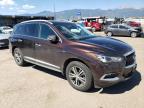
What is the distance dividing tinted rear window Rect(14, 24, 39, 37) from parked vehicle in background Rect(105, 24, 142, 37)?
57.7 ft

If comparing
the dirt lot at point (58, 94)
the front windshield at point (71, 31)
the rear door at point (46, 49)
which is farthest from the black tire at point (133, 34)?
the rear door at point (46, 49)

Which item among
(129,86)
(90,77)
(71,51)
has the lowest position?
(129,86)

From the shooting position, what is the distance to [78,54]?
5625 millimetres

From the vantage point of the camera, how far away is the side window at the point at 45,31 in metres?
6.64

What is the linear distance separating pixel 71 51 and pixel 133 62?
1.71m

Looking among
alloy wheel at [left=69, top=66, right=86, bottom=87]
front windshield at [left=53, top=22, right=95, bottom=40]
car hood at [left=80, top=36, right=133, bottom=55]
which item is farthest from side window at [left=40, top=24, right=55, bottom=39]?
alloy wheel at [left=69, top=66, right=86, bottom=87]

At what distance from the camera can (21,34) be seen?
819 centimetres

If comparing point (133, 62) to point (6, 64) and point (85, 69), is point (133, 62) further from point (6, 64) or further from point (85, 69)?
point (6, 64)

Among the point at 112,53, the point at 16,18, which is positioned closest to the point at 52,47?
the point at 112,53

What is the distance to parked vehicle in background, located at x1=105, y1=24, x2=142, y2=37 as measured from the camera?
78.1ft

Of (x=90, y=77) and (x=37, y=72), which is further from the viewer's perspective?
(x=37, y=72)

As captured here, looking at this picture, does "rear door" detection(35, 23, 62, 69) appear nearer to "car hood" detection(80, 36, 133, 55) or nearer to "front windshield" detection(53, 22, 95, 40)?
"front windshield" detection(53, 22, 95, 40)

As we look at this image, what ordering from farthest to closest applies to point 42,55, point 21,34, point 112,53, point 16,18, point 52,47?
1. point 16,18
2. point 21,34
3. point 42,55
4. point 52,47
5. point 112,53

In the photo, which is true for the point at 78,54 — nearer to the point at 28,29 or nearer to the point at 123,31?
the point at 28,29
